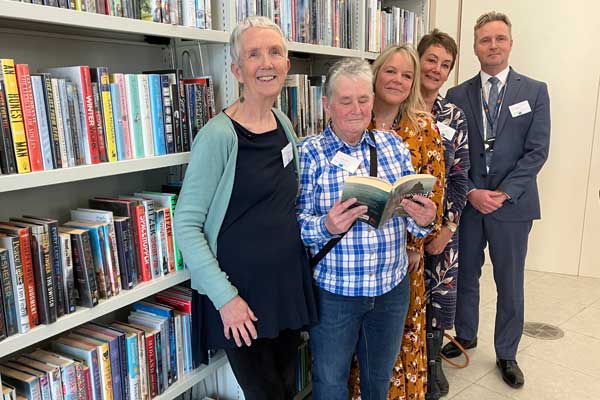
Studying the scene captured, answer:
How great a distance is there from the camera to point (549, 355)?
8.92 feet

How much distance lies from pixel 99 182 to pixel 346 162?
86 centimetres

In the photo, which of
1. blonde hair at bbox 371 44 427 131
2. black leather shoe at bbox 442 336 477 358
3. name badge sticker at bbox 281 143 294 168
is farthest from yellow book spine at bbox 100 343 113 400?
black leather shoe at bbox 442 336 477 358

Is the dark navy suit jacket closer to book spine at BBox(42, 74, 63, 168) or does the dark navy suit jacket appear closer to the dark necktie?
the dark necktie

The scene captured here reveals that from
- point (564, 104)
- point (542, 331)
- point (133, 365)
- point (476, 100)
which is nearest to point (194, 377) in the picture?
point (133, 365)

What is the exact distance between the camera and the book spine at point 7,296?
1132 millimetres

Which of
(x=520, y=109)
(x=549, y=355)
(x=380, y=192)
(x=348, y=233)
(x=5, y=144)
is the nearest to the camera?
(x=5, y=144)

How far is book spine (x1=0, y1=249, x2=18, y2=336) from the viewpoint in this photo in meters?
1.13

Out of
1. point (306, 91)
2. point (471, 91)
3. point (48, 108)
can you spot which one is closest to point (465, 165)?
point (471, 91)

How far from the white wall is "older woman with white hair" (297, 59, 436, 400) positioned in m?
2.74

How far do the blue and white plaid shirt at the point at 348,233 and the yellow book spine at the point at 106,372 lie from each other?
0.68m

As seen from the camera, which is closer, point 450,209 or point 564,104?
point 450,209

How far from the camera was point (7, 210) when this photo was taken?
1.43 m

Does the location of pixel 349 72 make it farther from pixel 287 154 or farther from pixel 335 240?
pixel 335 240

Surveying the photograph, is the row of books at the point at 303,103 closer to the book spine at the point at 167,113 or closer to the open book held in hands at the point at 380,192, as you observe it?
the book spine at the point at 167,113
